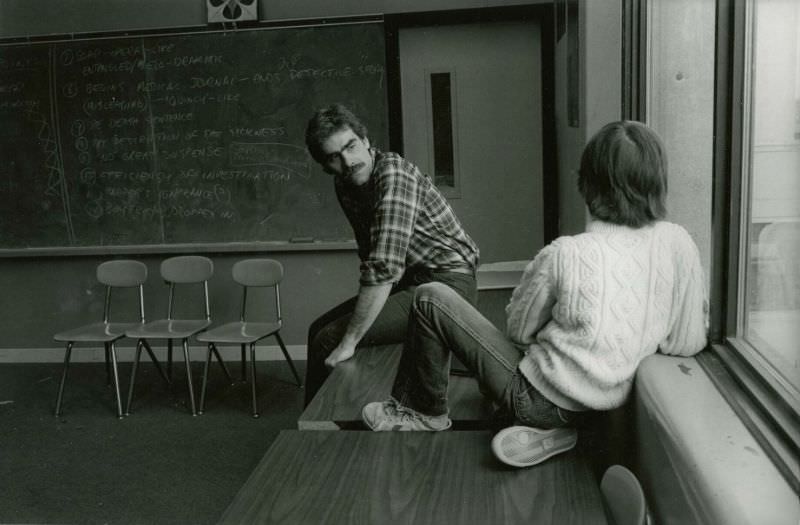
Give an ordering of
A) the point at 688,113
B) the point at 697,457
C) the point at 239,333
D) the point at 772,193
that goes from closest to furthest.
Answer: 1. the point at 697,457
2. the point at 772,193
3. the point at 688,113
4. the point at 239,333

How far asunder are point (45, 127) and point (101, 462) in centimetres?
222

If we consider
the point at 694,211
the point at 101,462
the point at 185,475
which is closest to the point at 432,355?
the point at 694,211

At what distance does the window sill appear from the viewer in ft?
3.15

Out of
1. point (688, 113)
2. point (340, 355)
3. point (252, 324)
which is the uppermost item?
point (688, 113)

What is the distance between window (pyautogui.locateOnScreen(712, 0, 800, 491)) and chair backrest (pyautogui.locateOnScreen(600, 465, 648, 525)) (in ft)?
0.70

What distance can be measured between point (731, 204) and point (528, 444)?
664mm

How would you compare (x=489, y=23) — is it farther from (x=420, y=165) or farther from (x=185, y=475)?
(x=185, y=475)

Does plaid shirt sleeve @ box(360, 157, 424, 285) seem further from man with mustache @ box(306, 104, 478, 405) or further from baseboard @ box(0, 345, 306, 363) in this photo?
baseboard @ box(0, 345, 306, 363)

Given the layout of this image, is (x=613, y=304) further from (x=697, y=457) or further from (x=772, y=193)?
(x=697, y=457)

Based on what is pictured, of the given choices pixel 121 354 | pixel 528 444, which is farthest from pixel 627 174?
pixel 121 354

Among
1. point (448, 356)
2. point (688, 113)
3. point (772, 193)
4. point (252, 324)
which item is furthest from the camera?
point (252, 324)

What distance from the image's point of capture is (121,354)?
470 cm

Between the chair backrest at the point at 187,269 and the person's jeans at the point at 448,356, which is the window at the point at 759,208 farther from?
the chair backrest at the point at 187,269

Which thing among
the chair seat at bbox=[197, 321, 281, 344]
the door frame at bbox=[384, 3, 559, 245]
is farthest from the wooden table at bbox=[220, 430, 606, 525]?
the door frame at bbox=[384, 3, 559, 245]
